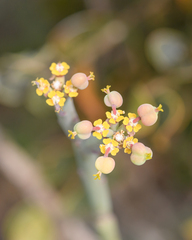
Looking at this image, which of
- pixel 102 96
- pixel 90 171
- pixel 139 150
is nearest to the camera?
pixel 139 150

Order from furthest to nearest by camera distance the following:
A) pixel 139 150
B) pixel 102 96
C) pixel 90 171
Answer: pixel 102 96, pixel 90 171, pixel 139 150

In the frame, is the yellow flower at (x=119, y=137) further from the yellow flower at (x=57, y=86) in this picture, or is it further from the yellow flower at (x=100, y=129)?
the yellow flower at (x=57, y=86)

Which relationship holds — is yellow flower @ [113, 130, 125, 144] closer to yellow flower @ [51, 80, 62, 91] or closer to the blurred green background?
yellow flower @ [51, 80, 62, 91]

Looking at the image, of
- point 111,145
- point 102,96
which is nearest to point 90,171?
point 111,145

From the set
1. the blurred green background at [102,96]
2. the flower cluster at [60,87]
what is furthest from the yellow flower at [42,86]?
the blurred green background at [102,96]

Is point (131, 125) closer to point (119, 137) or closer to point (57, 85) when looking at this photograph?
point (119, 137)

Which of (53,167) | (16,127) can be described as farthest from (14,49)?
(53,167)
